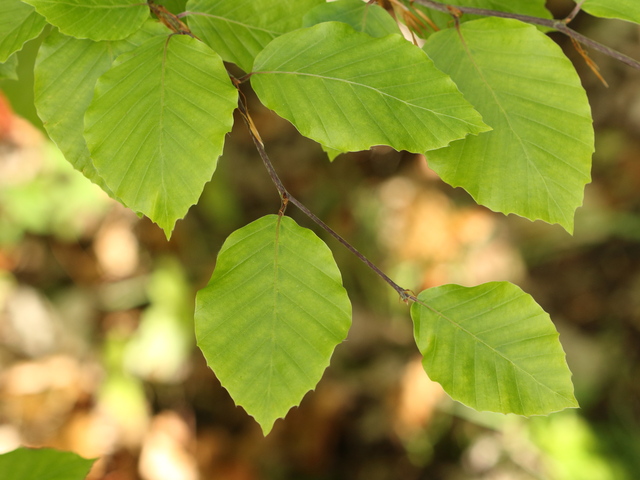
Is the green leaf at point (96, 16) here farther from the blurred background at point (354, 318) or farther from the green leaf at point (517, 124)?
the blurred background at point (354, 318)

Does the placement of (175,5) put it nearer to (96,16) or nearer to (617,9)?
(96,16)

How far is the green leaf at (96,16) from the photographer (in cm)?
52

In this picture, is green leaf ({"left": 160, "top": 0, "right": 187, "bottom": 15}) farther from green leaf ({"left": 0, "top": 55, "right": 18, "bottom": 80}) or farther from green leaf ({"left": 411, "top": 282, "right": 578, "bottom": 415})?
green leaf ({"left": 411, "top": 282, "right": 578, "bottom": 415})

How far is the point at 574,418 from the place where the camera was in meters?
2.05

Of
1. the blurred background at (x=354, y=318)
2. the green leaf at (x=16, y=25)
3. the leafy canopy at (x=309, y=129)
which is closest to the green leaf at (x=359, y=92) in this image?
the leafy canopy at (x=309, y=129)

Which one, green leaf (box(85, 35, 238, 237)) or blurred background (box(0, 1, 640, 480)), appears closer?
green leaf (box(85, 35, 238, 237))

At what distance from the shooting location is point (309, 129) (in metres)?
0.53

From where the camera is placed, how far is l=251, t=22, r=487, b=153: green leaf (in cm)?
53

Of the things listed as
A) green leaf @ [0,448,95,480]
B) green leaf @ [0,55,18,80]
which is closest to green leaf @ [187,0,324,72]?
green leaf @ [0,55,18,80]

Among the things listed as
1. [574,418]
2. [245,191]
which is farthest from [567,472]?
[245,191]

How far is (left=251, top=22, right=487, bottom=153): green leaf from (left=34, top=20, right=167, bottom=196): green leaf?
179 millimetres

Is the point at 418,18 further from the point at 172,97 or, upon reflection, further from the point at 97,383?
Result: the point at 97,383

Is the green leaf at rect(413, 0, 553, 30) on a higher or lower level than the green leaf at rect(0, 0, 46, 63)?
higher

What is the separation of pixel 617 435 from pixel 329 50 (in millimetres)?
2053
